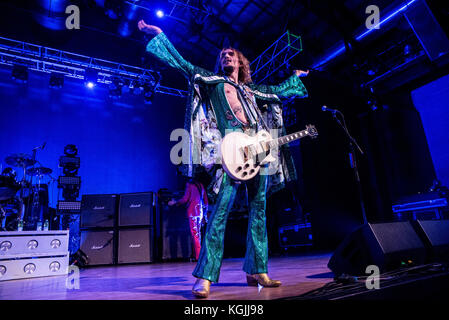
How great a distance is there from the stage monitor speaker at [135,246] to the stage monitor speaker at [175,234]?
329mm

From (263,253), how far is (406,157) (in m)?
8.43

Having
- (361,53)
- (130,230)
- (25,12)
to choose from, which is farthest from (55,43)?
(361,53)

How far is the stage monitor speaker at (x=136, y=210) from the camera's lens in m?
6.32

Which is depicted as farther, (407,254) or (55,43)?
(55,43)

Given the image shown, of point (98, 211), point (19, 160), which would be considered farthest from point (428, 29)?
point (19, 160)

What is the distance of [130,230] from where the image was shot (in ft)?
20.5

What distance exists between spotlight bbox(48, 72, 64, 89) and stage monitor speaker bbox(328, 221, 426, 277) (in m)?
7.81

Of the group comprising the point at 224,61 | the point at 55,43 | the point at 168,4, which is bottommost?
the point at 224,61

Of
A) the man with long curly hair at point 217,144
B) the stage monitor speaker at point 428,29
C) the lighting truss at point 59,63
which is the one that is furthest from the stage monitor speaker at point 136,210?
the stage monitor speaker at point 428,29

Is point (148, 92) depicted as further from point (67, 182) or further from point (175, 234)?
point (175, 234)

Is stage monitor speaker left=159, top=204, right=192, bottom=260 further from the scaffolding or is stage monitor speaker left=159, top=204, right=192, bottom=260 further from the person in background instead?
the scaffolding

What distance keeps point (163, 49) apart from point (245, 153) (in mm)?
919

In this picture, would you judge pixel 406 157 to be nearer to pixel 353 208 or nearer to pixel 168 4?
pixel 353 208
